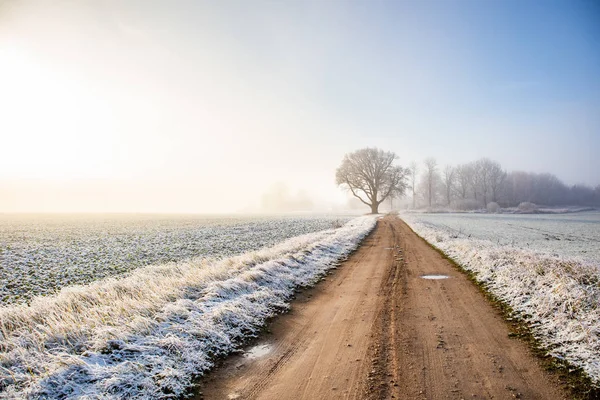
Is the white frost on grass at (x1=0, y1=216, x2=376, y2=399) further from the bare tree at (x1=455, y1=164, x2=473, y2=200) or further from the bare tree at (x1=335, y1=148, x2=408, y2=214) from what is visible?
the bare tree at (x1=455, y1=164, x2=473, y2=200)

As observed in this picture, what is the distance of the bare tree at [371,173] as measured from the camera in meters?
60.9

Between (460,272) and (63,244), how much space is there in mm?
25357

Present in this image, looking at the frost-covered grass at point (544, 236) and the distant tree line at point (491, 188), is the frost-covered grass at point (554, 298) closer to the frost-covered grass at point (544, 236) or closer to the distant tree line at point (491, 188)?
the frost-covered grass at point (544, 236)

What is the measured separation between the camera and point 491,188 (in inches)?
3590

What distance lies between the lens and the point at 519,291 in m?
7.17

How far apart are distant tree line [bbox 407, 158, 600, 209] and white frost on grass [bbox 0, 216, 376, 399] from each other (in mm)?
82026

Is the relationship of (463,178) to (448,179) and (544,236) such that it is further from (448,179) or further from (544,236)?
(544,236)

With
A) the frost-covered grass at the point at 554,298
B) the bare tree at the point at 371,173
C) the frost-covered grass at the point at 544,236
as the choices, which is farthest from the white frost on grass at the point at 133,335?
the bare tree at the point at 371,173

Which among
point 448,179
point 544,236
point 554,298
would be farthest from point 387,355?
point 448,179

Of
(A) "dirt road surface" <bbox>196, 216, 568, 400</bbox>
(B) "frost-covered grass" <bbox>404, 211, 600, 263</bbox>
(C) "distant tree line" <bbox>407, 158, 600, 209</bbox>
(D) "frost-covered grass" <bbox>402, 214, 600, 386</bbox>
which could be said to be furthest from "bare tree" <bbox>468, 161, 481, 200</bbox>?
(A) "dirt road surface" <bbox>196, 216, 568, 400</bbox>

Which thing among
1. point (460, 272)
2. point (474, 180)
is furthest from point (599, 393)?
point (474, 180)

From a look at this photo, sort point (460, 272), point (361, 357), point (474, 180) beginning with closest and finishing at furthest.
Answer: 1. point (361, 357)
2. point (460, 272)
3. point (474, 180)

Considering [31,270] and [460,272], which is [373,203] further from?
[31,270]

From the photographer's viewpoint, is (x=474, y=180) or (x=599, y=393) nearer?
(x=599, y=393)
